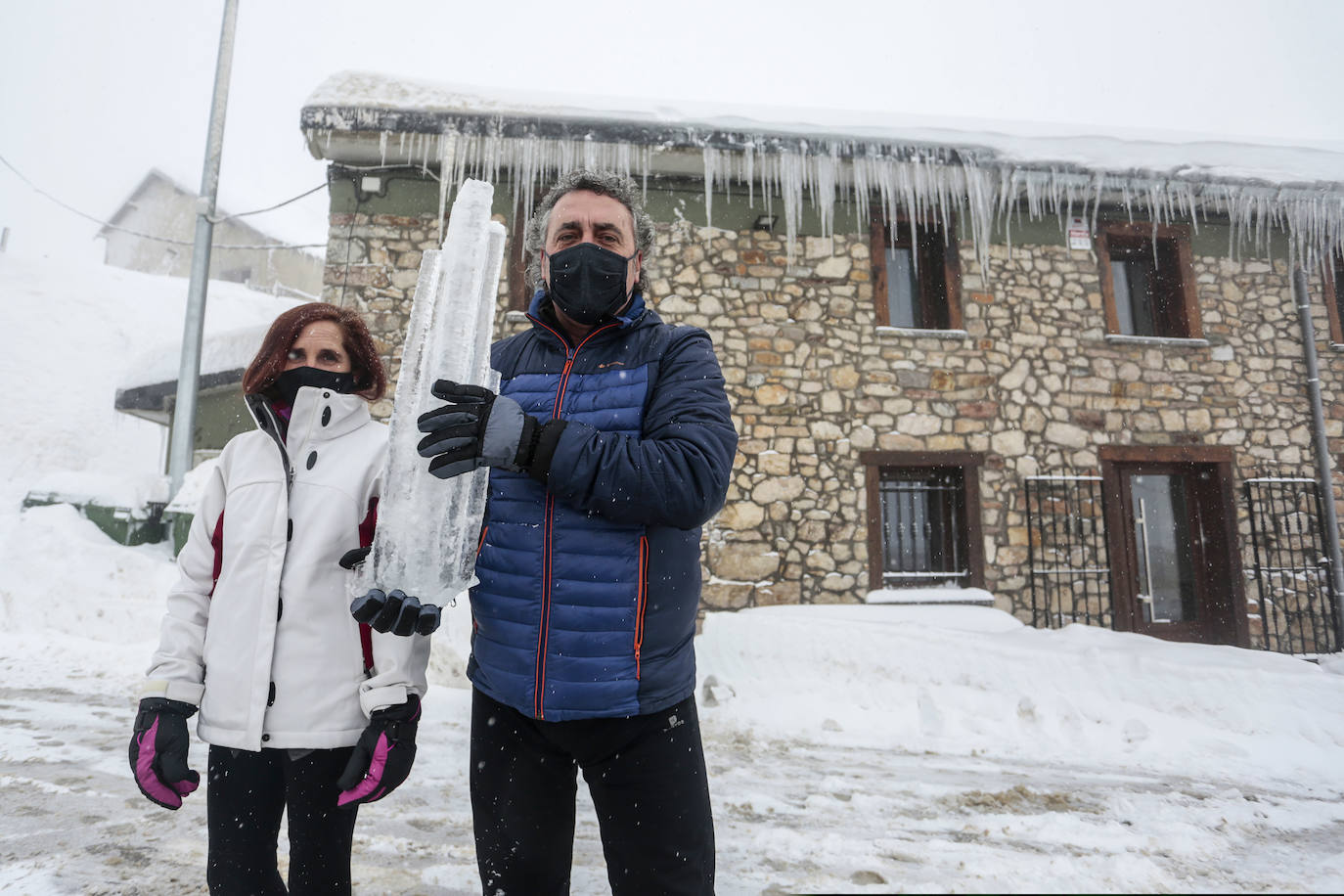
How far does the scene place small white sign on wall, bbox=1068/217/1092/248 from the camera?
7.12 m

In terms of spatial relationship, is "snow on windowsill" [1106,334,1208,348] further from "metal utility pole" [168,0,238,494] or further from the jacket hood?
"metal utility pole" [168,0,238,494]

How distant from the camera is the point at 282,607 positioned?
1.48 m

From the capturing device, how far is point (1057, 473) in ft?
22.0

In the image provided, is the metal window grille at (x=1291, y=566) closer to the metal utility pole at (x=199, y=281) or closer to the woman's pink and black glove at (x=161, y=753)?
the woman's pink and black glove at (x=161, y=753)

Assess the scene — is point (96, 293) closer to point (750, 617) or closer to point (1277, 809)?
point (750, 617)

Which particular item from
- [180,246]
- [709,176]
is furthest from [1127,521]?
[180,246]

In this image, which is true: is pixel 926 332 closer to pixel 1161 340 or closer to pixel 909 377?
pixel 909 377

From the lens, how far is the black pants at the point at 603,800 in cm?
119

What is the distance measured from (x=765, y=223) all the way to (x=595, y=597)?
20.1 ft

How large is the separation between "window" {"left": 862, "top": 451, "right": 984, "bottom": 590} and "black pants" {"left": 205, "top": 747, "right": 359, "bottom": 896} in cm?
555

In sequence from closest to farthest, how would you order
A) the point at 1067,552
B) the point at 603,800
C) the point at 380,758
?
the point at 603,800 < the point at 380,758 < the point at 1067,552

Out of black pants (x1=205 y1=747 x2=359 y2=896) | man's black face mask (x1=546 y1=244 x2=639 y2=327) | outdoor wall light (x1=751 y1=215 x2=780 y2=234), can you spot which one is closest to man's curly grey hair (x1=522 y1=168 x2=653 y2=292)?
man's black face mask (x1=546 y1=244 x2=639 y2=327)

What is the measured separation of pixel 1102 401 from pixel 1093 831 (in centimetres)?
541

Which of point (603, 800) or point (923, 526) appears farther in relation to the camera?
point (923, 526)
